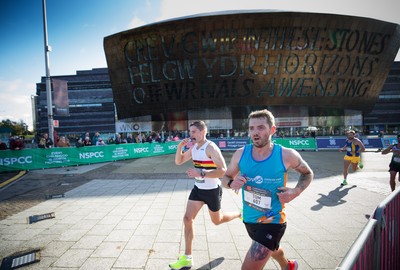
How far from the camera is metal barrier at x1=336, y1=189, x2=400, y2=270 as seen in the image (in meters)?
1.43

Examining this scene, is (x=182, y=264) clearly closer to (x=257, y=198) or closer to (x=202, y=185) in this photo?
(x=202, y=185)

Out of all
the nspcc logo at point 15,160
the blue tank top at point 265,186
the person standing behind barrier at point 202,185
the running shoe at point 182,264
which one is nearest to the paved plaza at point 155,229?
the running shoe at point 182,264

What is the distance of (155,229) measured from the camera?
448 centimetres

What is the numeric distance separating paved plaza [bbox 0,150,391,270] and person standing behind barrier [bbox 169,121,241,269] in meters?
0.41

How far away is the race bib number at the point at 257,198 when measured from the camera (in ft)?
7.52

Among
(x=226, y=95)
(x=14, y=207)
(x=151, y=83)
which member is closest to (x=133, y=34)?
(x=151, y=83)

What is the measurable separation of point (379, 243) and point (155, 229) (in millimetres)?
3932

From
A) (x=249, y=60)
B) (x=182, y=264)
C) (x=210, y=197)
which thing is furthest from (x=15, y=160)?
(x=249, y=60)

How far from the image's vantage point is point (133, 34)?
31.1 meters

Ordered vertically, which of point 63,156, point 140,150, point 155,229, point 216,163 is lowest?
point 155,229

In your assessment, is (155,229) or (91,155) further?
(91,155)

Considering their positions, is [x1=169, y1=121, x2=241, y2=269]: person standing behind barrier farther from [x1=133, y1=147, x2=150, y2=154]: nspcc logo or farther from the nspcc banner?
[x1=133, y1=147, x2=150, y2=154]: nspcc logo

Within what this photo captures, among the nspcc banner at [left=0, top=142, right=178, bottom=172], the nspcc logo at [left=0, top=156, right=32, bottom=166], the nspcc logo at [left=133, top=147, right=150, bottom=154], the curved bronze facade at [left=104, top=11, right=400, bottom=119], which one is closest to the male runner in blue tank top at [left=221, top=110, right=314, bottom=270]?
the nspcc banner at [left=0, top=142, right=178, bottom=172]

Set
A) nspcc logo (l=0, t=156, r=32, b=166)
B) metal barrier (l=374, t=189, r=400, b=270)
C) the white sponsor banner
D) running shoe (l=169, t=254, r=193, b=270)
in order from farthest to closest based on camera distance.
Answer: the white sponsor banner → nspcc logo (l=0, t=156, r=32, b=166) → running shoe (l=169, t=254, r=193, b=270) → metal barrier (l=374, t=189, r=400, b=270)
